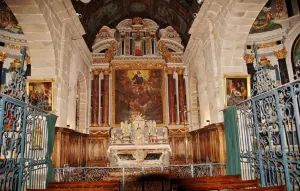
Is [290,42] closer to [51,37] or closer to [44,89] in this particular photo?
[51,37]

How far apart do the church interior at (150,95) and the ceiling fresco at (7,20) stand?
0.04m

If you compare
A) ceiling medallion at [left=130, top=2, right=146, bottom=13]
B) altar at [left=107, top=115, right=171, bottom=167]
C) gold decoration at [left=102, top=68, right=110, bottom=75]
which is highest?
ceiling medallion at [left=130, top=2, right=146, bottom=13]

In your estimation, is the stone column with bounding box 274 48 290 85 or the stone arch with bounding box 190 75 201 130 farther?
the stone arch with bounding box 190 75 201 130

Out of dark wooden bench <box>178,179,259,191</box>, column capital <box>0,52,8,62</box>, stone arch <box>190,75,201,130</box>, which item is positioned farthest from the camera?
stone arch <box>190,75,201,130</box>

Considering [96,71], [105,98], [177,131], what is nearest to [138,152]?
[177,131]

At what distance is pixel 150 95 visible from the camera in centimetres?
1383

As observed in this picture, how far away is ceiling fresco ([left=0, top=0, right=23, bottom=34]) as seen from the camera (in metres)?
11.2

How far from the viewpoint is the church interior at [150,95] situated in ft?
17.1

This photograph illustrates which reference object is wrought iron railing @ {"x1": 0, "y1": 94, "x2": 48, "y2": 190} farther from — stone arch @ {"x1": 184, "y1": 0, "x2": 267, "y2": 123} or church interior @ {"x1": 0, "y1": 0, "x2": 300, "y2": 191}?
stone arch @ {"x1": 184, "y1": 0, "x2": 267, "y2": 123}

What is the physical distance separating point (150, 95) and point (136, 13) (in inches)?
188

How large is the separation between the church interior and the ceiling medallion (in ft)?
0.20

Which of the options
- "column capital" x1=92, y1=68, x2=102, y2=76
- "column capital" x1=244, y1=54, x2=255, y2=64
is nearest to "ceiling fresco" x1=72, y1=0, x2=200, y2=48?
"column capital" x1=92, y1=68, x2=102, y2=76

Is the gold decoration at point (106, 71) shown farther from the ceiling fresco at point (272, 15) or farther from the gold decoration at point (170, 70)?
the ceiling fresco at point (272, 15)

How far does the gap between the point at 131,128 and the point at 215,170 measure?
4.77 metres
